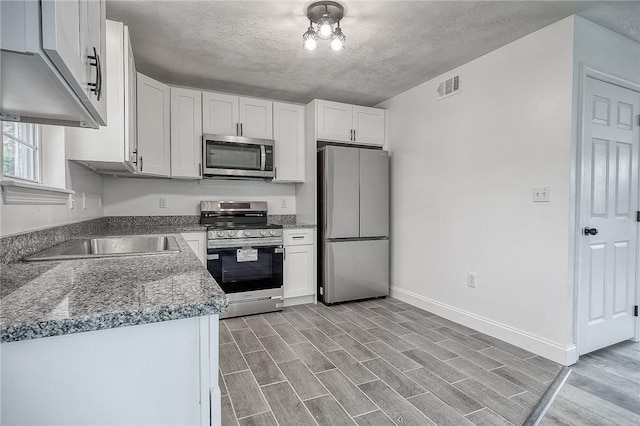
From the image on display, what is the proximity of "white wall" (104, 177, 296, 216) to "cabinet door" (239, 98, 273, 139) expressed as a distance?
612mm

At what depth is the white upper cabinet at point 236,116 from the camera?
3.43 m

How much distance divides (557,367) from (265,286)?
2.50 m

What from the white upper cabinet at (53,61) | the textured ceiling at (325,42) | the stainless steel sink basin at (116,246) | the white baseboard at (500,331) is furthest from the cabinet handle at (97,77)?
the white baseboard at (500,331)

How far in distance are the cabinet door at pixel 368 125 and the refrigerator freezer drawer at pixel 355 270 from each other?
1.23 meters

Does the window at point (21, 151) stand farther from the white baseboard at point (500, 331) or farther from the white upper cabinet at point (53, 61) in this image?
the white baseboard at point (500, 331)

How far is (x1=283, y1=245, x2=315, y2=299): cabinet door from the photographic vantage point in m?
3.62

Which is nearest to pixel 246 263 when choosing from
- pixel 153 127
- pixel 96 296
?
pixel 153 127

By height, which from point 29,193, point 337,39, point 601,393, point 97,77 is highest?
point 337,39

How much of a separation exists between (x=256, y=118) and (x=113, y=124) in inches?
66.7

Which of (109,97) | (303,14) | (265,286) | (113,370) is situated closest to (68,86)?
(113,370)

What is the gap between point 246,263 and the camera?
3344 mm

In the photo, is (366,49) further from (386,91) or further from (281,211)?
(281,211)

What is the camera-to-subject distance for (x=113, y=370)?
0.74m

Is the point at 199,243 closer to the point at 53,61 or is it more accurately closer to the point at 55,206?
the point at 55,206
